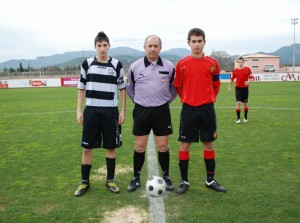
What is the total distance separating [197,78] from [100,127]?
4.96 ft

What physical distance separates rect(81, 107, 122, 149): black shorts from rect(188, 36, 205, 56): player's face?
137cm

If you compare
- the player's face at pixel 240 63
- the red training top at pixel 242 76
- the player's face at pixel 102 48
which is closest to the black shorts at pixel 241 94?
the red training top at pixel 242 76

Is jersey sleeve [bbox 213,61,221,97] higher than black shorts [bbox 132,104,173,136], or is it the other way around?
jersey sleeve [bbox 213,61,221,97]

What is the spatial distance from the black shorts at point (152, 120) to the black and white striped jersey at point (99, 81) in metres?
0.41

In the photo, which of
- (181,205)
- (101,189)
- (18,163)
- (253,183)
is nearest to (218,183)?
(253,183)

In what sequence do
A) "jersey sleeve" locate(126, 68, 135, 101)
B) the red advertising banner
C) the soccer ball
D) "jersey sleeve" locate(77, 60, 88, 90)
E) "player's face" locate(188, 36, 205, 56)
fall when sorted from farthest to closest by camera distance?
the red advertising banner
"jersey sleeve" locate(126, 68, 135, 101)
"jersey sleeve" locate(77, 60, 88, 90)
"player's face" locate(188, 36, 205, 56)
the soccer ball

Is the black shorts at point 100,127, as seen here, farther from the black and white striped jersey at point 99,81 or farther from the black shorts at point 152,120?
the black shorts at point 152,120

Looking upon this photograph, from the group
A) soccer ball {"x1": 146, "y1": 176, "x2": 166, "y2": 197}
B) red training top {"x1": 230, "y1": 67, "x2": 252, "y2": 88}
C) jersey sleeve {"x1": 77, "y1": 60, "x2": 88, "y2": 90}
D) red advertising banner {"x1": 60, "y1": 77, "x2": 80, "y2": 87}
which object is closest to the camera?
soccer ball {"x1": 146, "y1": 176, "x2": 166, "y2": 197}

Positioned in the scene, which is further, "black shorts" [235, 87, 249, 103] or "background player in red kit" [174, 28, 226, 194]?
"black shorts" [235, 87, 249, 103]

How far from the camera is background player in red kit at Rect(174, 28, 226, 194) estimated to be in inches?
167

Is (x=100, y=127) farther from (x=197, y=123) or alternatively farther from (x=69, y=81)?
(x=69, y=81)

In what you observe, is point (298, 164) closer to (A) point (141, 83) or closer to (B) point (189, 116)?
(B) point (189, 116)

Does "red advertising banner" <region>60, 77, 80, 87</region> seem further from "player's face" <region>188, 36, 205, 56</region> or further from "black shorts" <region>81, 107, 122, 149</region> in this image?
"player's face" <region>188, 36, 205, 56</region>

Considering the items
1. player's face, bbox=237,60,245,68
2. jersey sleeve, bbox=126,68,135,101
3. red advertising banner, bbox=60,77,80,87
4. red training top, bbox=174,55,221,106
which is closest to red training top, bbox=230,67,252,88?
player's face, bbox=237,60,245,68
